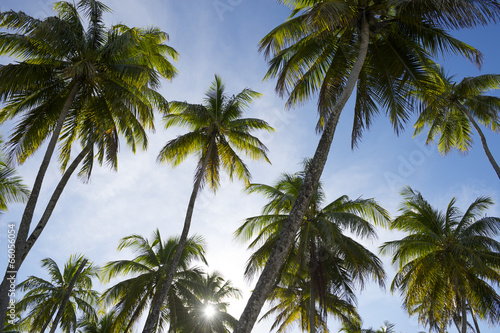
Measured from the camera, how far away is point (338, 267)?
17.8 m

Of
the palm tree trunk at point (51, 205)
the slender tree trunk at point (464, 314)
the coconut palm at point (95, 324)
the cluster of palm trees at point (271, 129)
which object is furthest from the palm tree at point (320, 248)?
the coconut palm at point (95, 324)

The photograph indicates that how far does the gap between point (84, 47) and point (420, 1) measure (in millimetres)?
9886

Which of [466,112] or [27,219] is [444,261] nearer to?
[466,112]

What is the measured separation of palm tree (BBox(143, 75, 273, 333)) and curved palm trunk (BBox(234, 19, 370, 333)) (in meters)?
9.25

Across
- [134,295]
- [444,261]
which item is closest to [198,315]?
[134,295]

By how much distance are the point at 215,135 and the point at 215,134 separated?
0.15 feet

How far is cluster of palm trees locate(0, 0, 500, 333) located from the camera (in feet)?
35.4

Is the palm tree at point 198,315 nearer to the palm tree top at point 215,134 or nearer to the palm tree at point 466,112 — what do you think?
the palm tree top at point 215,134

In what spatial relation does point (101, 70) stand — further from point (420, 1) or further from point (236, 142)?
point (420, 1)

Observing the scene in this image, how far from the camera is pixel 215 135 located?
60.0 feet

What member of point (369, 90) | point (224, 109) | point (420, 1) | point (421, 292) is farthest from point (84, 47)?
point (421, 292)

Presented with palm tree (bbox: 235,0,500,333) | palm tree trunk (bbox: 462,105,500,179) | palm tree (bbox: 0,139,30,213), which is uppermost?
palm tree trunk (bbox: 462,105,500,179)

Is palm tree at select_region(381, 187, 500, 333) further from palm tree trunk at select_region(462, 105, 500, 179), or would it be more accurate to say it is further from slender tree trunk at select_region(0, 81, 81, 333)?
slender tree trunk at select_region(0, 81, 81, 333)

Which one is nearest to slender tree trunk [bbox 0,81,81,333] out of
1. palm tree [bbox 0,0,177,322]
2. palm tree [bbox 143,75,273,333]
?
palm tree [bbox 0,0,177,322]
